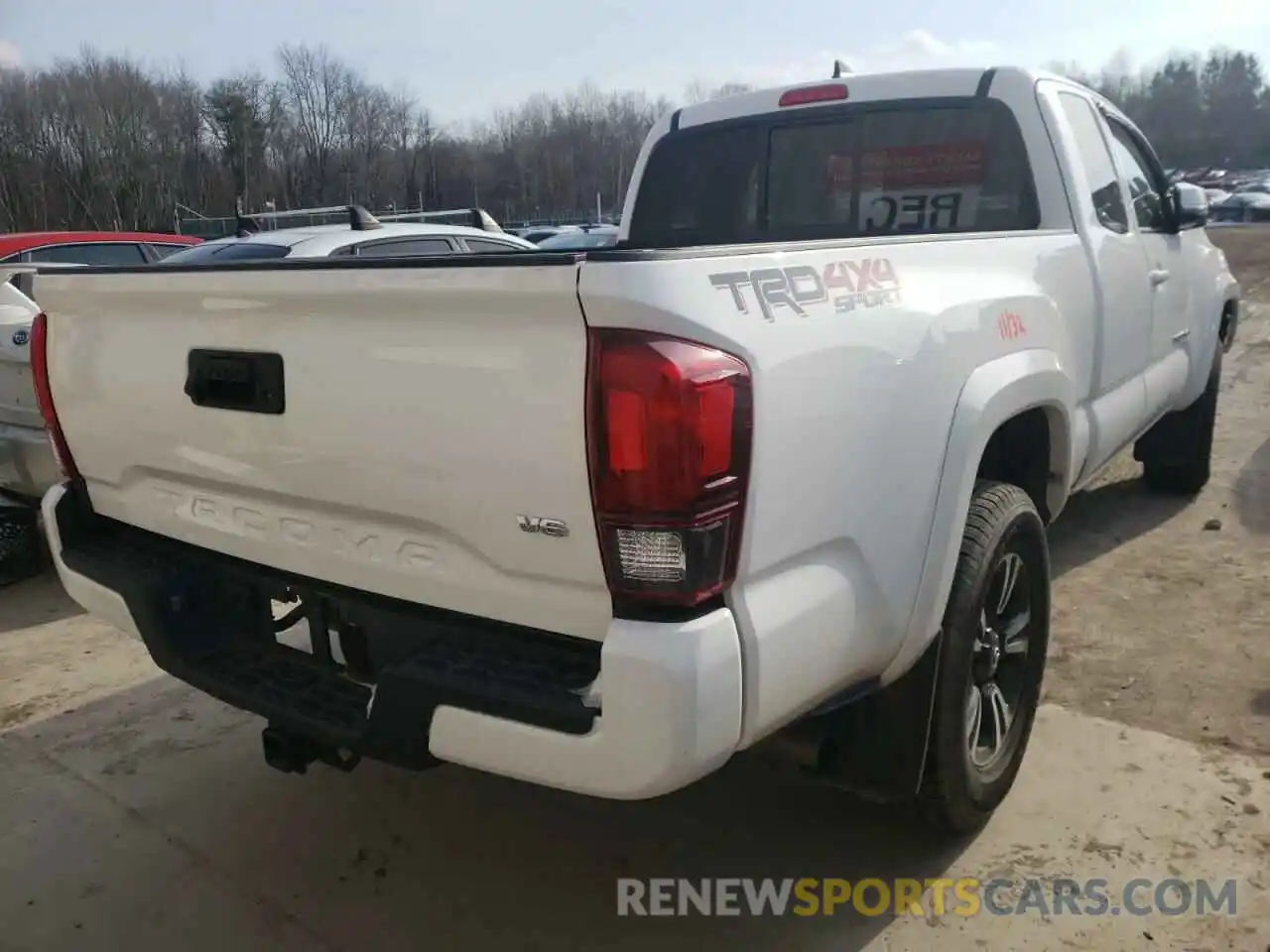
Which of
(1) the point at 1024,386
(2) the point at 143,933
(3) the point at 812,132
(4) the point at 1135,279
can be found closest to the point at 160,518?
(2) the point at 143,933

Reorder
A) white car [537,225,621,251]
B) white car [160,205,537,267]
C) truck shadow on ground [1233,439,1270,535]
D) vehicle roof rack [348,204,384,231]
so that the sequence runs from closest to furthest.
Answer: truck shadow on ground [1233,439,1270,535], white car [537,225,621,251], white car [160,205,537,267], vehicle roof rack [348,204,384,231]

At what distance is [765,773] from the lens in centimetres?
318

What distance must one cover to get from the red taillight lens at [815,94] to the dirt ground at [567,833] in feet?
7.23

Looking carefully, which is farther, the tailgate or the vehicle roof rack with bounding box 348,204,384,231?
the vehicle roof rack with bounding box 348,204,384,231

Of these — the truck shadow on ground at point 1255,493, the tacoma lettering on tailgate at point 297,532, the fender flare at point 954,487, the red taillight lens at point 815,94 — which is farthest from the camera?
the truck shadow on ground at point 1255,493

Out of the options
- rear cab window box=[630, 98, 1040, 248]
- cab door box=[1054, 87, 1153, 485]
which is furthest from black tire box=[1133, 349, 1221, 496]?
rear cab window box=[630, 98, 1040, 248]

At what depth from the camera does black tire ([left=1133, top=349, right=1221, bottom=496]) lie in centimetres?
542

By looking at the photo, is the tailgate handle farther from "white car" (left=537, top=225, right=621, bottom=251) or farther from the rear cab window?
"white car" (left=537, top=225, right=621, bottom=251)

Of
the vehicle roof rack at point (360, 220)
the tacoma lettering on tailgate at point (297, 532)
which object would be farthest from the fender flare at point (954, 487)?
the vehicle roof rack at point (360, 220)

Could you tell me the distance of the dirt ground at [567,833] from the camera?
8.29 ft

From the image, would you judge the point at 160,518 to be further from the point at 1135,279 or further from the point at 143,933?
the point at 1135,279

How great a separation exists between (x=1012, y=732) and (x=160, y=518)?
2.33 m

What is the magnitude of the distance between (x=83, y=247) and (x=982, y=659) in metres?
8.23

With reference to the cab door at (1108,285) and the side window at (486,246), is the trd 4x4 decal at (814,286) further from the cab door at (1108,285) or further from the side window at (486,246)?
the side window at (486,246)
